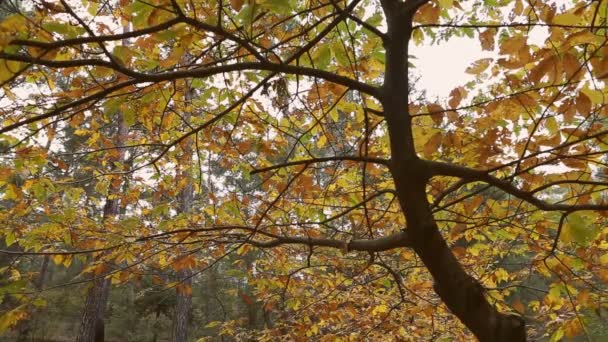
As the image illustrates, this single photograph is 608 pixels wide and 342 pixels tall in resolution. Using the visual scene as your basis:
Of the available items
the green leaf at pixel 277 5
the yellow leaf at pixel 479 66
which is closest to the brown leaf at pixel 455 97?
the yellow leaf at pixel 479 66

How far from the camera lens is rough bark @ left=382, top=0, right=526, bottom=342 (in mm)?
1474

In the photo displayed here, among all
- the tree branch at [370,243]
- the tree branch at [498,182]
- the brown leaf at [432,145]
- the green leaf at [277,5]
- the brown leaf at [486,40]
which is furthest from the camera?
the brown leaf at [486,40]

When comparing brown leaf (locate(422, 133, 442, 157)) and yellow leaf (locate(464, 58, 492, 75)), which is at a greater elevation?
yellow leaf (locate(464, 58, 492, 75))

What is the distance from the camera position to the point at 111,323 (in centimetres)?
1933

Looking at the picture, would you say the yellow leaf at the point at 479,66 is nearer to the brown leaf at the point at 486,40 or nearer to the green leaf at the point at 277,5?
the brown leaf at the point at 486,40

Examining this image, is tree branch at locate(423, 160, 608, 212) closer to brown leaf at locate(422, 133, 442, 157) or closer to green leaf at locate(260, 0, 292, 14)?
brown leaf at locate(422, 133, 442, 157)

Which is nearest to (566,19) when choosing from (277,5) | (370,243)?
(277,5)

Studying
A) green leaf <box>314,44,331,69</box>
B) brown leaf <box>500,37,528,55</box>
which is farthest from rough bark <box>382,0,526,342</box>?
brown leaf <box>500,37,528,55</box>

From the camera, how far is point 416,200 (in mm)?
1529

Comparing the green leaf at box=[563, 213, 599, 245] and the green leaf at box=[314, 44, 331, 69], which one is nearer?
the green leaf at box=[563, 213, 599, 245]

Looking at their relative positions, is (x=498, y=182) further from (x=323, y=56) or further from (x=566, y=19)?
(x=323, y=56)

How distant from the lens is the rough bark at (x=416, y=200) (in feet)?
4.83

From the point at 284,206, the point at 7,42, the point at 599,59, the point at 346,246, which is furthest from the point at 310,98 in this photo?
the point at 7,42

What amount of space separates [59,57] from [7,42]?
83 centimetres
